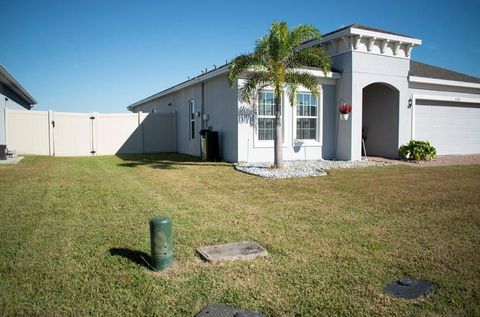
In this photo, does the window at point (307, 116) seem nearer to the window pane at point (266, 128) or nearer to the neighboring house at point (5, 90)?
the window pane at point (266, 128)

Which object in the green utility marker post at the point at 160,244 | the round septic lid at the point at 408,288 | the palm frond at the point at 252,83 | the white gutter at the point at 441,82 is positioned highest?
the white gutter at the point at 441,82

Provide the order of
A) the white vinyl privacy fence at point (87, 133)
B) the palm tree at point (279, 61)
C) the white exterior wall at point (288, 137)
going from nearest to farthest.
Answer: the palm tree at point (279, 61) → the white exterior wall at point (288, 137) → the white vinyl privacy fence at point (87, 133)

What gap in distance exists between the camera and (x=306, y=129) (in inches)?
552

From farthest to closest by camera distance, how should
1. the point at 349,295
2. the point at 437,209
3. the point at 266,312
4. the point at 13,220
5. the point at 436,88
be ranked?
the point at 436,88, the point at 437,209, the point at 13,220, the point at 349,295, the point at 266,312

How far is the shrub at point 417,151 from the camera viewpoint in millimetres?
14537

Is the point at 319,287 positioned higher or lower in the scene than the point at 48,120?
lower

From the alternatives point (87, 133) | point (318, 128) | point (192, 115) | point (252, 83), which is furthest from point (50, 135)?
point (318, 128)

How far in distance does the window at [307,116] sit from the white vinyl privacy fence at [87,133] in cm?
920

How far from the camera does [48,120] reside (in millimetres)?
17766

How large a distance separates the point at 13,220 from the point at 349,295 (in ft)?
17.0

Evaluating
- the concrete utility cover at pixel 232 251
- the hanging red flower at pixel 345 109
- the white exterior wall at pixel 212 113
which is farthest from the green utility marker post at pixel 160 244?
the hanging red flower at pixel 345 109

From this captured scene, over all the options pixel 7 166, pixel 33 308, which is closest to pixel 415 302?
pixel 33 308

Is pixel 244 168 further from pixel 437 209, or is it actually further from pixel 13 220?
pixel 13 220

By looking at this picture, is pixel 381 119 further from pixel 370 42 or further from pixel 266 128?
pixel 266 128
